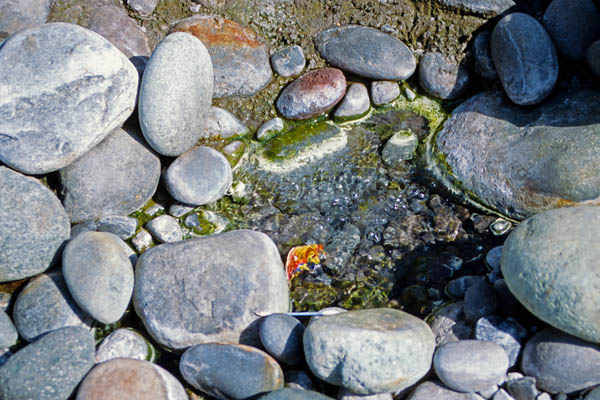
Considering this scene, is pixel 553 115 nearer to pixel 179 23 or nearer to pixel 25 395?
pixel 179 23

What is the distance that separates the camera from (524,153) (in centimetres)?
333

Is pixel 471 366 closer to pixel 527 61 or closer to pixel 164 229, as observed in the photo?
pixel 164 229

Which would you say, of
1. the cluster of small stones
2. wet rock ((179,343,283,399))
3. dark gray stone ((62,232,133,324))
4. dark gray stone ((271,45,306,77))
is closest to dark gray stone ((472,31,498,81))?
the cluster of small stones

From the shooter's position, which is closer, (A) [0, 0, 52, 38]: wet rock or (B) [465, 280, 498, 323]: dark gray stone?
(B) [465, 280, 498, 323]: dark gray stone

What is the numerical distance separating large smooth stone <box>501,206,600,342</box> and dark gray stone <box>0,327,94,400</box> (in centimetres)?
196

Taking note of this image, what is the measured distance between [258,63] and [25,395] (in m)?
2.42

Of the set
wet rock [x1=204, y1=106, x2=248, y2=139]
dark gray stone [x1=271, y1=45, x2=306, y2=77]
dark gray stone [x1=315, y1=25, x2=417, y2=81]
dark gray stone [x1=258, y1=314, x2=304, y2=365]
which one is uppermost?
dark gray stone [x1=315, y1=25, x2=417, y2=81]

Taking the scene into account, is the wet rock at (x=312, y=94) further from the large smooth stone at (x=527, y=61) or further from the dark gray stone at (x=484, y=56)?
the large smooth stone at (x=527, y=61)

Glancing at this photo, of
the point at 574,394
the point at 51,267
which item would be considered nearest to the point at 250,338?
the point at 51,267

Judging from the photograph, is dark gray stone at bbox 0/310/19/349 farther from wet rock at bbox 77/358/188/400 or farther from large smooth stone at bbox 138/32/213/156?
large smooth stone at bbox 138/32/213/156

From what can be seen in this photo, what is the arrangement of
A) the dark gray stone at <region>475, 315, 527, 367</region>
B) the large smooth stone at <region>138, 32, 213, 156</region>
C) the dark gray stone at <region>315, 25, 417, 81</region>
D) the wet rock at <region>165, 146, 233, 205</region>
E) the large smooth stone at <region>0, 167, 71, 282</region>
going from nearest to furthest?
1. the dark gray stone at <region>475, 315, 527, 367</region>
2. the large smooth stone at <region>0, 167, 71, 282</region>
3. the large smooth stone at <region>138, 32, 213, 156</region>
4. the wet rock at <region>165, 146, 233, 205</region>
5. the dark gray stone at <region>315, 25, 417, 81</region>

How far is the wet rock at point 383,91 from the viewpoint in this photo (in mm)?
3898

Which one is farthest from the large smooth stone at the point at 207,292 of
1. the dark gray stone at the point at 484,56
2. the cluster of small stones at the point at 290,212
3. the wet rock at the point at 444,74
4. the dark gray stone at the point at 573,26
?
the dark gray stone at the point at 573,26

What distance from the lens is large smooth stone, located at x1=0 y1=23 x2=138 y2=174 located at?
2912 millimetres
